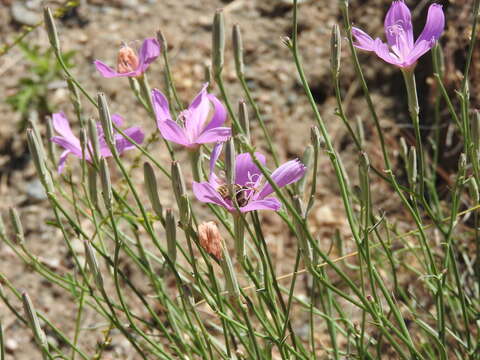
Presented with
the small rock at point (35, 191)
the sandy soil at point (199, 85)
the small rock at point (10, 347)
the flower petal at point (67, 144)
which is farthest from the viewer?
the small rock at point (35, 191)

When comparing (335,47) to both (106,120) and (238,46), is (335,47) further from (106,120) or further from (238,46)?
(106,120)

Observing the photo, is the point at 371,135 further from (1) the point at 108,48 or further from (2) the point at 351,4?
(1) the point at 108,48

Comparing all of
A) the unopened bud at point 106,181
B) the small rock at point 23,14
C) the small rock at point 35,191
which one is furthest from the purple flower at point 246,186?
the small rock at point 23,14

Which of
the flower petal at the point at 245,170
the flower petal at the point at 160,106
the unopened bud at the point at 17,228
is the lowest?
the unopened bud at the point at 17,228

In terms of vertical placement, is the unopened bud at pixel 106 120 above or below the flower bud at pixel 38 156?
above

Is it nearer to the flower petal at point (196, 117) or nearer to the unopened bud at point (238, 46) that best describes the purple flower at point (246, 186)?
the flower petal at point (196, 117)

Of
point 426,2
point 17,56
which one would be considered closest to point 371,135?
point 426,2

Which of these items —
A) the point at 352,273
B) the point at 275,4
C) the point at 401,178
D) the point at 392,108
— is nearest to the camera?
the point at 352,273
